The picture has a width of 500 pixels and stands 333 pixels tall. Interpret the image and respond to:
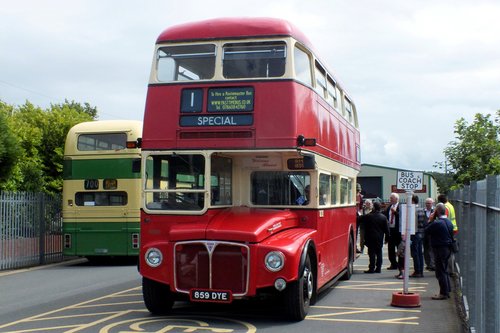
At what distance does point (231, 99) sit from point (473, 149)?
85.0ft

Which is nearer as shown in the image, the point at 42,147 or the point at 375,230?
the point at 375,230

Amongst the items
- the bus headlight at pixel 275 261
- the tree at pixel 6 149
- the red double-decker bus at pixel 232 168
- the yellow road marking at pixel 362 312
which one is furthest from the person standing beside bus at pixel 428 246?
the tree at pixel 6 149

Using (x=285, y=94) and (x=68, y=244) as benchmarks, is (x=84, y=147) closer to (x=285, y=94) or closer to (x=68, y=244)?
(x=68, y=244)

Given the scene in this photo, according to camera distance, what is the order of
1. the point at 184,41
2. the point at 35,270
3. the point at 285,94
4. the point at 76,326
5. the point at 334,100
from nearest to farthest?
the point at 76,326
the point at 285,94
the point at 184,41
the point at 334,100
the point at 35,270

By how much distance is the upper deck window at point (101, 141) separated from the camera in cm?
1811

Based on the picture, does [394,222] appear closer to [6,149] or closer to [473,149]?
[6,149]

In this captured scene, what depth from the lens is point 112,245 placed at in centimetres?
1830

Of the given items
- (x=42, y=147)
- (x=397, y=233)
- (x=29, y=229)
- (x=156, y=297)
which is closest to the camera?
(x=156, y=297)

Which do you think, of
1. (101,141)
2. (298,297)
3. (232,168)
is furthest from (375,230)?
(101,141)

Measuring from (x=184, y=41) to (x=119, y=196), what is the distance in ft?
28.3

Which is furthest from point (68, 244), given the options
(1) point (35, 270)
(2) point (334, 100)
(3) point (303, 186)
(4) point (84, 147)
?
(3) point (303, 186)

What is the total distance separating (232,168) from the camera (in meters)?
10.8

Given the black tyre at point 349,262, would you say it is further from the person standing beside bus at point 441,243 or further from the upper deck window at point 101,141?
the upper deck window at point 101,141

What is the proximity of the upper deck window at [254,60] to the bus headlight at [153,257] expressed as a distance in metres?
2.80
